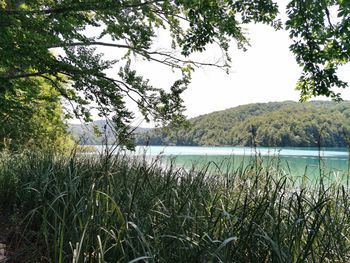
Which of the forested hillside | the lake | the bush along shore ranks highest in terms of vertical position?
the forested hillside

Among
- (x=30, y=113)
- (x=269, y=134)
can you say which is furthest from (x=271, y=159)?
(x=30, y=113)

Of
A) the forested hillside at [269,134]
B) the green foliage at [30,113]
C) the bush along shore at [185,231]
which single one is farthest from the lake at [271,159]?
the green foliage at [30,113]

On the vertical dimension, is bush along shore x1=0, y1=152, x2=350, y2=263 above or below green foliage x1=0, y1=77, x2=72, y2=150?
below

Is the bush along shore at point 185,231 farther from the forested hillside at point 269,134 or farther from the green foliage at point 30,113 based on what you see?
the green foliage at point 30,113

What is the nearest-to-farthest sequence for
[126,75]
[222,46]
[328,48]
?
[328,48] < [126,75] < [222,46]

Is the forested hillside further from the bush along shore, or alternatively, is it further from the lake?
the bush along shore

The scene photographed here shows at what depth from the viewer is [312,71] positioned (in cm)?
578

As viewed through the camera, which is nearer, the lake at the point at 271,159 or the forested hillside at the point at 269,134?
the forested hillside at the point at 269,134

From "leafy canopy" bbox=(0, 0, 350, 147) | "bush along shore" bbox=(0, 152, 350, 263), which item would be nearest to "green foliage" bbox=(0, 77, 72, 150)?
"leafy canopy" bbox=(0, 0, 350, 147)

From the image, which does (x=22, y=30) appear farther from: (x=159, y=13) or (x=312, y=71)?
(x=159, y=13)

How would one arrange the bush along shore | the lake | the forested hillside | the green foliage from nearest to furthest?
the bush along shore
the forested hillside
the lake
the green foliage

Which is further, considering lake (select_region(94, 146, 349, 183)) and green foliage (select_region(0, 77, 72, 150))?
green foliage (select_region(0, 77, 72, 150))

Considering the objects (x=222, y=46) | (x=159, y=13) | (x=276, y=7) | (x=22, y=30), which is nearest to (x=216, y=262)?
(x=22, y=30)

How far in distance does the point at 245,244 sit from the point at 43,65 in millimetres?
4789
